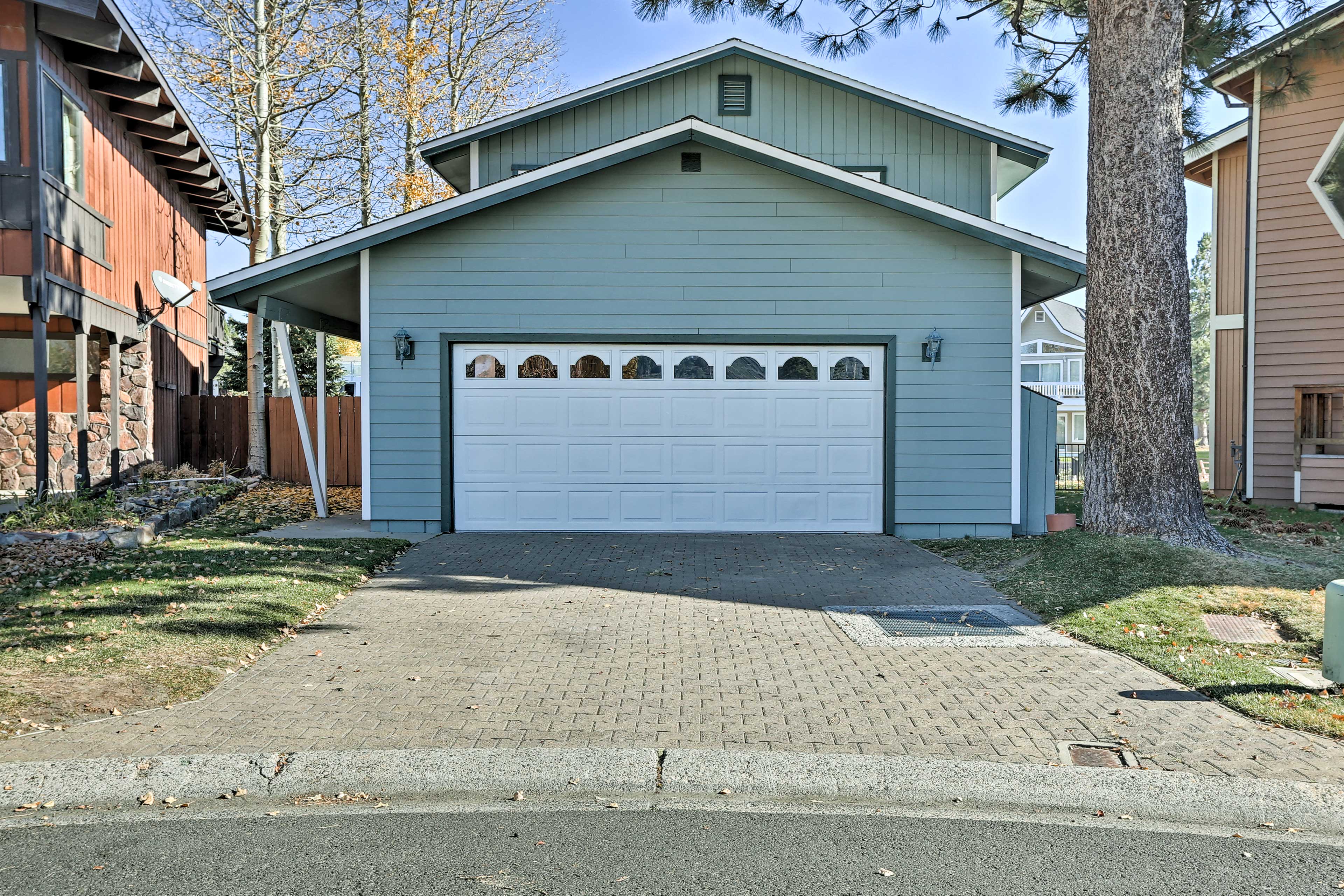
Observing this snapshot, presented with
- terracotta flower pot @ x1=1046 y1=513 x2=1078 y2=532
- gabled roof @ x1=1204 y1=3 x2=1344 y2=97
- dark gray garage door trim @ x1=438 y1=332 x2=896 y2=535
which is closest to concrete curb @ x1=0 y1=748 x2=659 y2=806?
terracotta flower pot @ x1=1046 y1=513 x2=1078 y2=532

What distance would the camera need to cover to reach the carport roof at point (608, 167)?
38.4 ft

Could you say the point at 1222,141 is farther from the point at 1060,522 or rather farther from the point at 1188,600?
the point at 1188,600

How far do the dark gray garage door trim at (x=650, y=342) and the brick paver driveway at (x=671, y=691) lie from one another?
3580mm

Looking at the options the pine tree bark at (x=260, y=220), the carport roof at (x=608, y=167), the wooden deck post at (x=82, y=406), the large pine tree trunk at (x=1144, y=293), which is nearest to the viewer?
the large pine tree trunk at (x=1144, y=293)

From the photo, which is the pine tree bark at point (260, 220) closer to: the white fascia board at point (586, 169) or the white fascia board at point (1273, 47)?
the white fascia board at point (586, 169)

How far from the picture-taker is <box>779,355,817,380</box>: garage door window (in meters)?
12.4

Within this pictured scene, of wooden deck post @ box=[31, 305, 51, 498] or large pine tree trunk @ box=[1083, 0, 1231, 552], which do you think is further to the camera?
wooden deck post @ box=[31, 305, 51, 498]

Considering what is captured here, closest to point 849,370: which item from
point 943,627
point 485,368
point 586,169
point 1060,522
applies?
point 1060,522

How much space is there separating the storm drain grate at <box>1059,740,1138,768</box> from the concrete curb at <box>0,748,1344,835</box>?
0.09 m

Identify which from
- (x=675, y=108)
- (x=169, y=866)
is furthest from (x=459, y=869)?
(x=675, y=108)

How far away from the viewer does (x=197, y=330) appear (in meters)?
22.8

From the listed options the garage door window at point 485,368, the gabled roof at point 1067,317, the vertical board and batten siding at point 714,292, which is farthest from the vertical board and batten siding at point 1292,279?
the gabled roof at point 1067,317

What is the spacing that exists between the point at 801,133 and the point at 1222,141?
7673 mm

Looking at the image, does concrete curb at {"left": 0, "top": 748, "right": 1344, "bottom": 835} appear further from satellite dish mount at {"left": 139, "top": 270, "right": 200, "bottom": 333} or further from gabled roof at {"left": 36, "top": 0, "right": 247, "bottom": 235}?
satellite dish mount at {"left": 139, "top": 270, "right": 200, "bottom": 333}
